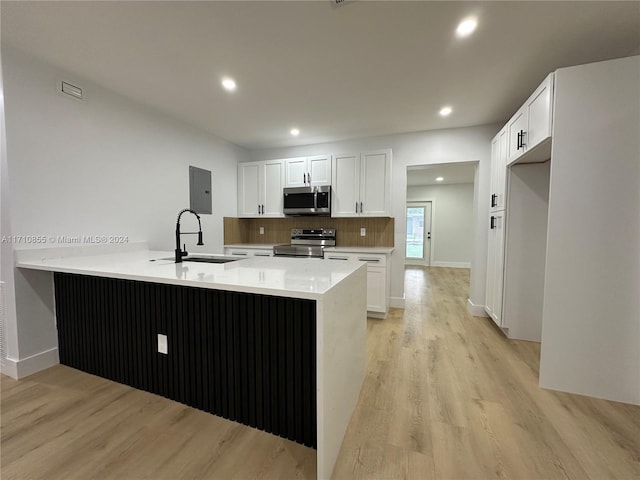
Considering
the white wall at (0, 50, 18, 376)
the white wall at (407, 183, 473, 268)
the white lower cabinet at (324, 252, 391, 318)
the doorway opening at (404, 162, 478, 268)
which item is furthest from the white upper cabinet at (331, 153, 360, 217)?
the white wall at (407, 183, 473, 268)

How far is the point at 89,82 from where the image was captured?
248 cm

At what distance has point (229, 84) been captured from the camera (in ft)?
8.34

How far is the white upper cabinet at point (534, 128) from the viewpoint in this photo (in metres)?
1.96

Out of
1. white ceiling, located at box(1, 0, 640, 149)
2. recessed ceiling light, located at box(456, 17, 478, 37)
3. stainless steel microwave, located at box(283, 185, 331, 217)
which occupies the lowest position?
stainless steel microwave, located at box(283, 185, 331, 217)

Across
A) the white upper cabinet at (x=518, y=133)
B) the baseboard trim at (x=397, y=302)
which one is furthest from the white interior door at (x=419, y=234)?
the white upper cabinet at (x=518, y=133)

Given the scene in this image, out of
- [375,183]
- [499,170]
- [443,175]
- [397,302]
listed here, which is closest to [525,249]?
[499,170]

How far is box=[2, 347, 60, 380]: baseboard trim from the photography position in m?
2.08

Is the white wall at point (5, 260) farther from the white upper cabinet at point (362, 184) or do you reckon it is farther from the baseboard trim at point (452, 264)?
the baseboard trim at point (452, 264)

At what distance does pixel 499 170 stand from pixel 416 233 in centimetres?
563

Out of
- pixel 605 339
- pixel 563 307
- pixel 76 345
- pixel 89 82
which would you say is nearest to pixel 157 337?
pixel 76 345

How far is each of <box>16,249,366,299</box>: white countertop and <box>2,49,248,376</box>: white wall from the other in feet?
1.47

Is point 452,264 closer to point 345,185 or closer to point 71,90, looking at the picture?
point 345,185

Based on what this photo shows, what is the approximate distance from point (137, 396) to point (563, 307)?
3.13 m

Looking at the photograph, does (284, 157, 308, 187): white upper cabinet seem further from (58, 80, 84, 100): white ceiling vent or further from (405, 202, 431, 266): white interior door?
(405, 202, 431, 266): white interior door
